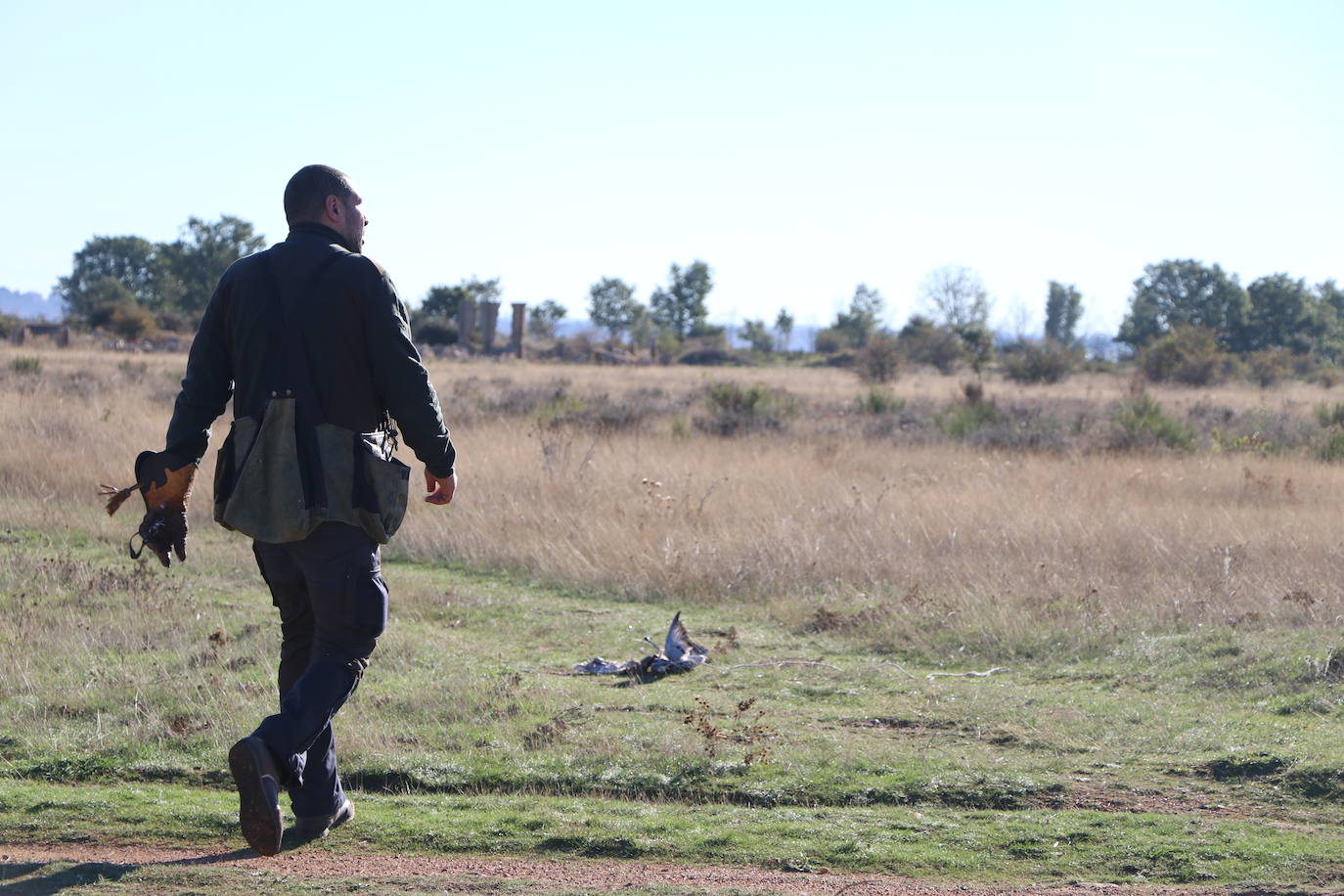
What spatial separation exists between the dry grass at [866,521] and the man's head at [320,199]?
15.2ft

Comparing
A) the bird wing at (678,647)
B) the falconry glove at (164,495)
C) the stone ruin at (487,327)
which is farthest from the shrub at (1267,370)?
the falconry glove at (164,495)

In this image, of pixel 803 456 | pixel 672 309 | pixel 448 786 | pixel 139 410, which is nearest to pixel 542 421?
pixel 803 456

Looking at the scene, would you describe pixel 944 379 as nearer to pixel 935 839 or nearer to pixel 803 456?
pixel 803 456

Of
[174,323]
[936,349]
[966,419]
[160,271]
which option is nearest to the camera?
[966,419]

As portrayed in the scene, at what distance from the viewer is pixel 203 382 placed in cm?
387

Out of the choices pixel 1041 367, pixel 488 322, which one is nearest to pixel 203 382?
pixel 1041 367

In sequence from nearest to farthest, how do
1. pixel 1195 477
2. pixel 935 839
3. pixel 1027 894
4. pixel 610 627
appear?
pixel 1027 894, pixel 935 839, pixel 610 627, pixel 1195 477

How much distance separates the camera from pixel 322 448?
370 centimetres

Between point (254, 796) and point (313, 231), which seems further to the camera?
point (313, 231)

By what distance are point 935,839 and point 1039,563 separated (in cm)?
504

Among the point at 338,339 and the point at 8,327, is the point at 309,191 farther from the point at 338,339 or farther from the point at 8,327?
the point at 8,327

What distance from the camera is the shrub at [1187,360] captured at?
1474 inches

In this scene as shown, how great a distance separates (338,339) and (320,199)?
48 cm

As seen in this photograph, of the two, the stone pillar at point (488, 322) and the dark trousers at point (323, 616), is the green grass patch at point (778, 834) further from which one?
the stone pillar at point (488, 322)
